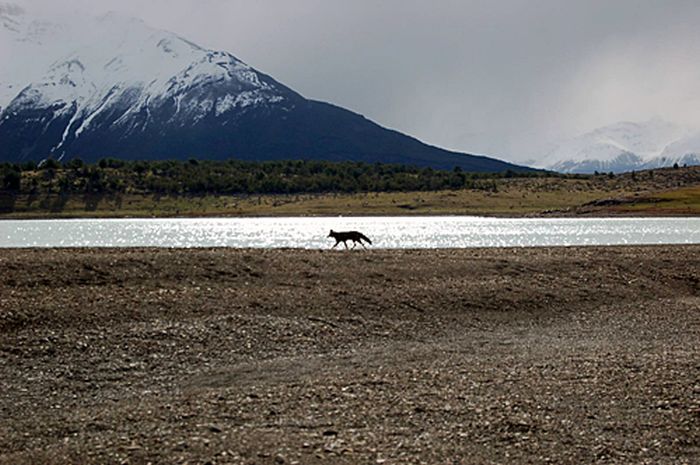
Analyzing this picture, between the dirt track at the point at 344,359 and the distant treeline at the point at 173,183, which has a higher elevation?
the distant treeline at the point at 173,183

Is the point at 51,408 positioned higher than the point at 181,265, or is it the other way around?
the point at 181,265

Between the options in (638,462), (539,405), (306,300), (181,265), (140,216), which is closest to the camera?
(638,462)

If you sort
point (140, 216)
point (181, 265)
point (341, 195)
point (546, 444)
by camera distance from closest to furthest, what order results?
point (546, 444) → point (181, 265) → point (140, 216) → point (341, 195)

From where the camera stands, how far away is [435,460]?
13992 mm

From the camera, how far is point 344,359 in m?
23.2

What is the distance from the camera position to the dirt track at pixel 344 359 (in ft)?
49.3

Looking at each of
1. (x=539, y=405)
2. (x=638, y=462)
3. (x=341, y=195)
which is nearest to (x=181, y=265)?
(x=539, y=405)

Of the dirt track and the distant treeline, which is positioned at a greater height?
the distant treeline

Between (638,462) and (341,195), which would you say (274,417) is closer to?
(638,462)

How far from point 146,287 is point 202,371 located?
9457 mm

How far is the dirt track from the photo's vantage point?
1503cm

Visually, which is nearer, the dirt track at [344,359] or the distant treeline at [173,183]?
the dirt track at [344,359]

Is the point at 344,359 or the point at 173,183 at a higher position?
the point at 173,183

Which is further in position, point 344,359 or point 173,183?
point 173,183
